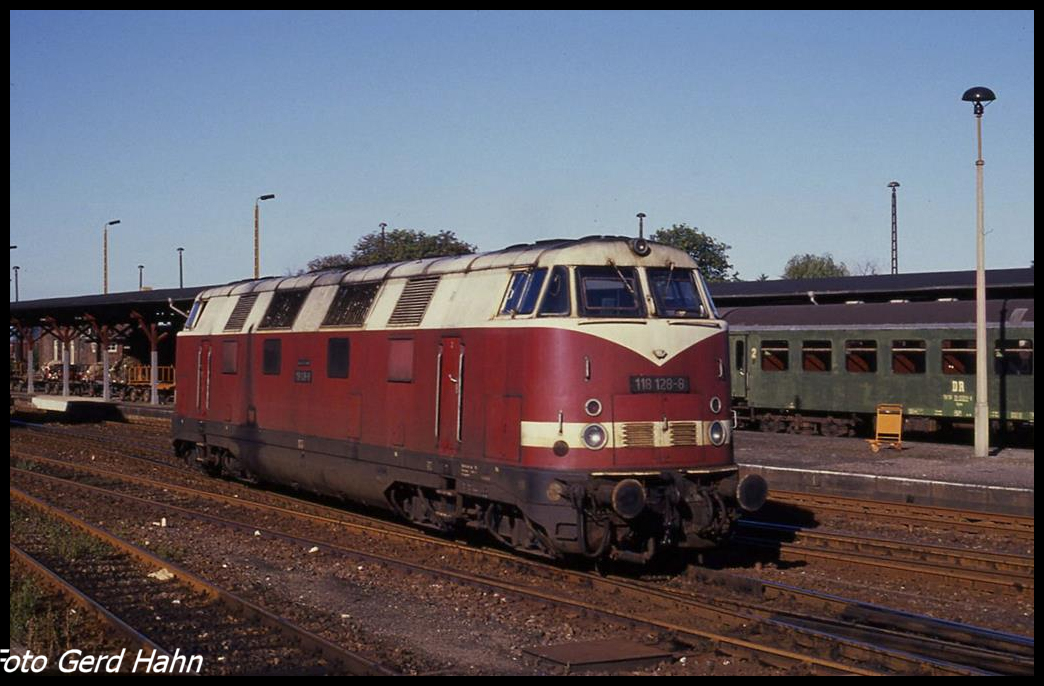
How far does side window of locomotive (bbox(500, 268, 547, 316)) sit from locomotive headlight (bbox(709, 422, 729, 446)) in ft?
7.95

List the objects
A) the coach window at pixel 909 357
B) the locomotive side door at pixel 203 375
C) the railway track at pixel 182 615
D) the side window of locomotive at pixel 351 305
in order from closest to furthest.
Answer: the railway track at pixel 182 615
the side window of locomotive at pixel 351 305
the locomotive side door at pixel 203 375
the coach window at pixel 909 357

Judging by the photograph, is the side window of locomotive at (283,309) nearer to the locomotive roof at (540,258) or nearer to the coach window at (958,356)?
the locomotive roof at (540,258)

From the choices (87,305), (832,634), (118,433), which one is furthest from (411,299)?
(87,305)

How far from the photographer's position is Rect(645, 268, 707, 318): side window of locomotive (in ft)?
41.5

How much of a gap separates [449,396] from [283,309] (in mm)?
5480

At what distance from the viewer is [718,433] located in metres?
12.6

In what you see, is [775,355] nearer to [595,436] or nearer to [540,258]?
[540,258]

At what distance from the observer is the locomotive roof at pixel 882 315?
25.3 m

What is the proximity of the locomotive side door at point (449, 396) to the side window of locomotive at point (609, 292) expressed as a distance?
178 centimetres

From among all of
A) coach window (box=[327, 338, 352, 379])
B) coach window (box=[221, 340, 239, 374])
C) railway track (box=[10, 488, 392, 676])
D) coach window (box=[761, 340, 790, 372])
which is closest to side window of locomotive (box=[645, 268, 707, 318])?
coach window (box=[327, 338, 352, 379])

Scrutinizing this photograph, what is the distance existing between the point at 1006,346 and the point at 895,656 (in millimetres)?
18230

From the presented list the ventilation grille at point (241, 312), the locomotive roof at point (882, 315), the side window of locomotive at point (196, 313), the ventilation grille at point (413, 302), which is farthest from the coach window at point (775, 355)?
the ventilation grille at point (413, 302)

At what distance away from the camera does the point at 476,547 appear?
1400cm

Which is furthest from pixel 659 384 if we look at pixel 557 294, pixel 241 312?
pixel 241 312
